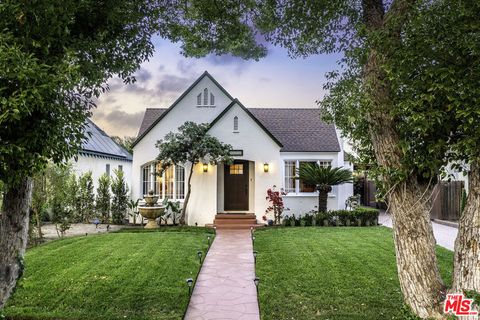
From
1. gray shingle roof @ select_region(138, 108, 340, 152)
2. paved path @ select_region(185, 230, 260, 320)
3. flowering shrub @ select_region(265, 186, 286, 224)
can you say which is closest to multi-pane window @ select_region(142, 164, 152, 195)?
gray shingle roof @ select_region(138, 108, 340, 152)

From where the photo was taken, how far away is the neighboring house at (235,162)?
17156 mm

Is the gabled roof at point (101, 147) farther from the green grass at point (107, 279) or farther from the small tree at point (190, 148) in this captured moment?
the green grass at point (107, 279)

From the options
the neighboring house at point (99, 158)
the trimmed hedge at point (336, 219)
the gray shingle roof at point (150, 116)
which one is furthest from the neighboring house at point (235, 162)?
the neighboring house at point (99, 158)

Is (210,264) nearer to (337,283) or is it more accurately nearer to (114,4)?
(337,283)

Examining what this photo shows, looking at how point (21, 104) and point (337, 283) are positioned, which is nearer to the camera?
point (21, 104)

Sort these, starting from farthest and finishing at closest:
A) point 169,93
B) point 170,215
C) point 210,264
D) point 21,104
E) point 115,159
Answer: point 115,159
point 169,93
point 170,215
point 210,264
point 21,104

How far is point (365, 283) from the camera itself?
25.8 feet

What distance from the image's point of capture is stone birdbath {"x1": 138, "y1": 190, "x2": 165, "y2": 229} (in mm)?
15797

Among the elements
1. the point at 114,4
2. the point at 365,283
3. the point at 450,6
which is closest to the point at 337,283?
the point at 365,283

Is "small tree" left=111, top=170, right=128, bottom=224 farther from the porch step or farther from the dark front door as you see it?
the dark front door

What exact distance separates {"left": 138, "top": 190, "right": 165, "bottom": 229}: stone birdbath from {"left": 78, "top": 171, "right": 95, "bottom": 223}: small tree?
3449 mm

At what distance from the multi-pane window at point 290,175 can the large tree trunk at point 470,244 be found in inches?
520

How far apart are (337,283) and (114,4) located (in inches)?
264

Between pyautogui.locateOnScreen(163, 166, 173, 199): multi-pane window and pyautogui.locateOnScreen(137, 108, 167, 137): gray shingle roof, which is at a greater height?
pyautogui.locateOnScreen(137, 108, 167, 137): gray shingle roof
